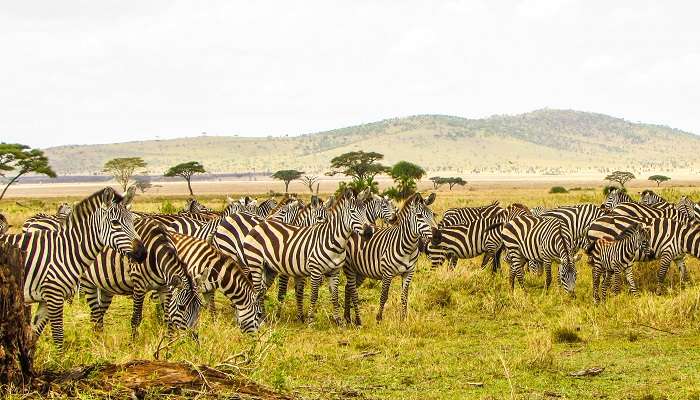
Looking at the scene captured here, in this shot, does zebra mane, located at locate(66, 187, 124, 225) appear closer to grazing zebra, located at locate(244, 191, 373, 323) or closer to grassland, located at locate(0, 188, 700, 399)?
grassland, located at locate(0, 188, 700, 399)

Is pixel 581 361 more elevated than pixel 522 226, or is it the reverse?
pixel 522 226

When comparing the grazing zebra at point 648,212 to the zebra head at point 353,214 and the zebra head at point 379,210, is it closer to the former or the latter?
the zebra head at point 379,210

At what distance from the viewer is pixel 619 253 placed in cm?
1273

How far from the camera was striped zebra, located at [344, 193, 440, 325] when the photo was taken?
11562 millimetres

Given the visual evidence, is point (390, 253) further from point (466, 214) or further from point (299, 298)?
point (466, 214)

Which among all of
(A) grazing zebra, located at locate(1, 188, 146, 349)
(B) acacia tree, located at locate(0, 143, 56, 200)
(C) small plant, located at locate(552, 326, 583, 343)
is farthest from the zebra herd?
(B) acacia tree, located at locate(0, 143, 56, 200)

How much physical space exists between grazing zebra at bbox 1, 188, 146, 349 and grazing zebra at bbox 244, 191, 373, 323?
10.2ft

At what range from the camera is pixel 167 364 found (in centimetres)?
569

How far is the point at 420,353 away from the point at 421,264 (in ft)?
25.1

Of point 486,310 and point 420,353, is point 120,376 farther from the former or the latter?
point 486,310

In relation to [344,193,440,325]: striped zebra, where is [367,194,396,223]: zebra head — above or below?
above

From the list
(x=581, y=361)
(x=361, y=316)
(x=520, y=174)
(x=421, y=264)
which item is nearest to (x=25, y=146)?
(x=421, y=264)

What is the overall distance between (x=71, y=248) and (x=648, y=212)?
1103cm

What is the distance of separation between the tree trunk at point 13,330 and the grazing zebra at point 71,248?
3458mm
